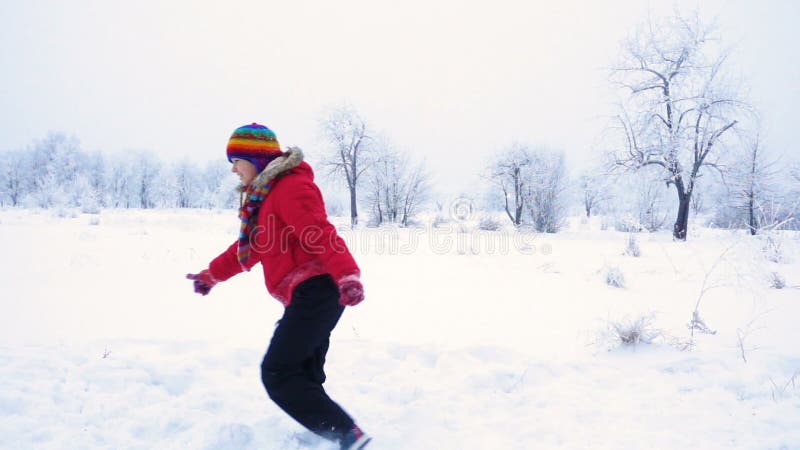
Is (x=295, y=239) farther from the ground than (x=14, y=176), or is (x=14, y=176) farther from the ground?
(x=14, y=176)

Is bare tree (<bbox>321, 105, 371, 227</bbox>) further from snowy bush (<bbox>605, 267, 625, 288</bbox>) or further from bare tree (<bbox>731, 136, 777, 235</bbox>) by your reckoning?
snowy bush (<bbox>605, 267, 625, 288</bbox>)

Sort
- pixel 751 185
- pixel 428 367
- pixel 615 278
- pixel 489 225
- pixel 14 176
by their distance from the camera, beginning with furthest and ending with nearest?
pixel 14 176, pixel 489 225, pixel 751 185, pixel 615 278, pixel 428 367

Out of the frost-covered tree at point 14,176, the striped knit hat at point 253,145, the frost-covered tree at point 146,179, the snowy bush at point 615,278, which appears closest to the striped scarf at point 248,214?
the striped knit hat at point 253,145

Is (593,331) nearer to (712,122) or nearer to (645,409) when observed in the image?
(645,409)

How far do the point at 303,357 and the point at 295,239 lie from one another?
1.69ft

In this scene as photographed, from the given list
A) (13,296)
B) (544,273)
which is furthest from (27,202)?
(544,273)

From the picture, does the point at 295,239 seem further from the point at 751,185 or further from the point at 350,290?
the point at 751,185

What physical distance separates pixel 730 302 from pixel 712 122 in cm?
1129

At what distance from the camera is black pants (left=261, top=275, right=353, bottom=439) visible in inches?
68.4

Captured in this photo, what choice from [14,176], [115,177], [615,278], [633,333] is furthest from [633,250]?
[14,176]

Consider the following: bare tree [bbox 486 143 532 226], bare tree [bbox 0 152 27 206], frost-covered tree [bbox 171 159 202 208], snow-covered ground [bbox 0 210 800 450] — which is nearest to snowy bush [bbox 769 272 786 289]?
snow-covered ground [bbox 0 210 800 450]

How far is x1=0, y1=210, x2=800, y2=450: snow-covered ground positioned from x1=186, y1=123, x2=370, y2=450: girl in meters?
0.25

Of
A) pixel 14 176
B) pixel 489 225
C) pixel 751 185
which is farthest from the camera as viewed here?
pixel 14 176

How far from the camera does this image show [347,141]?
24438 millimetres
